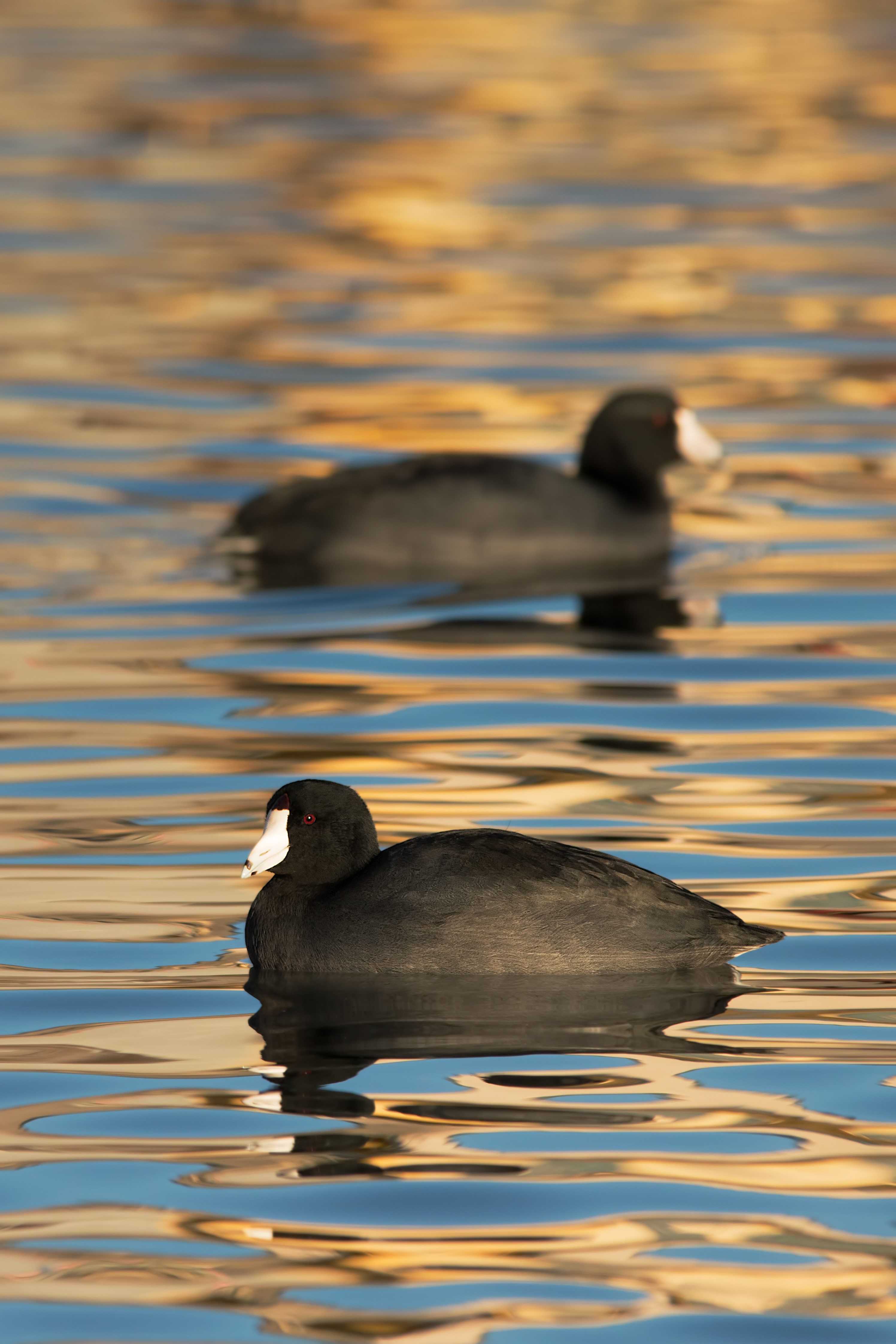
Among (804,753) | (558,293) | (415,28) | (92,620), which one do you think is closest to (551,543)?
(92,620)

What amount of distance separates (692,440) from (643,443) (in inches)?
10.3

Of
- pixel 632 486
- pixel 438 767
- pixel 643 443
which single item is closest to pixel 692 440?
pixel 643 443

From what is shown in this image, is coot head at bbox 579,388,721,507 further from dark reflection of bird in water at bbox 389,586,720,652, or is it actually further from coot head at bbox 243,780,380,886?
coot head at bbox 243,780,380,886

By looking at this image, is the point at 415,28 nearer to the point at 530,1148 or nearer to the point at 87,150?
the point at 87,150

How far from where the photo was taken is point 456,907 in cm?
666

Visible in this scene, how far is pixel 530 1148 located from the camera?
5.81 meters

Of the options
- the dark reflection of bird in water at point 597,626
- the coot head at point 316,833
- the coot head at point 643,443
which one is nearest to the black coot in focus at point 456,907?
the coot head at point 316,833

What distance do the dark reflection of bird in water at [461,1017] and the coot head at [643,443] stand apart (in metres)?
7.20

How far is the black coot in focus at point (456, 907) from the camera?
6.66 meters

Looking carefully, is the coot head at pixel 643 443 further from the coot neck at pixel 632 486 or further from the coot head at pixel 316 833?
the coot head at pixel 316 833

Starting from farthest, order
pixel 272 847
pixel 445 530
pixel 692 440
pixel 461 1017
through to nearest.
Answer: pixel 692 440 < pixel 445 530 < pixel 272 847 < pixel 461 1017

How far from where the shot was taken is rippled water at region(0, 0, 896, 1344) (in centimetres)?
536

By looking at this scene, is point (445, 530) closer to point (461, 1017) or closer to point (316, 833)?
point (316, 833)

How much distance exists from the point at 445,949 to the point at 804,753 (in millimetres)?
3205
